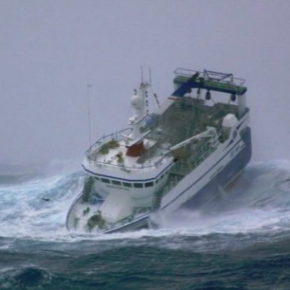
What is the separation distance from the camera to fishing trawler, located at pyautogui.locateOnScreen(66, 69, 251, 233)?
2245 inches

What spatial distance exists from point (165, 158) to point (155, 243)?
461 centimetres

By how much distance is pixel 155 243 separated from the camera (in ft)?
180

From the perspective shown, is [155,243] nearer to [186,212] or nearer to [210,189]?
[186,212]

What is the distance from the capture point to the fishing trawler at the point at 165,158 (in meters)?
57.0

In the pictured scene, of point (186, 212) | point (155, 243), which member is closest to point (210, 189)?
point (186, 212)

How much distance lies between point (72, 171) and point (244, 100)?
8474 mm

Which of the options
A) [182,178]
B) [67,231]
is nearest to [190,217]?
[182,178]

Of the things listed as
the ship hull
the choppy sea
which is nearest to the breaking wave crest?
the choppy sea

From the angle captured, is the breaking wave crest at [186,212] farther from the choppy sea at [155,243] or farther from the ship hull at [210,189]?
the ship hull at [210,189]

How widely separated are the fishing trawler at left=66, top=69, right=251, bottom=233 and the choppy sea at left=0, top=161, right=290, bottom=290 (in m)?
0.81

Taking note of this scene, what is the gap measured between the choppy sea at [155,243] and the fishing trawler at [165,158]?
0.81 metres

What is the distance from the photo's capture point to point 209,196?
196ft

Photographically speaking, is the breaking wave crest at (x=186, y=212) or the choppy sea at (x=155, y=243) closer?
the choppy sea at (x=155, y=243)

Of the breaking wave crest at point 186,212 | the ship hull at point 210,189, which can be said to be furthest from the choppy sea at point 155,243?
the ship hull at point 210,189
